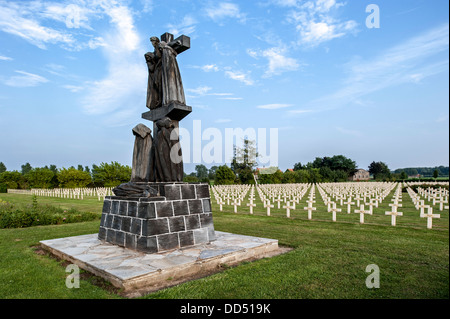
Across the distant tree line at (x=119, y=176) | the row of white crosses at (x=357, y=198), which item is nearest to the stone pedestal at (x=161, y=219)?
the row of white crosses at (x=357, y=198)

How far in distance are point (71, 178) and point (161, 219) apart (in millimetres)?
38884

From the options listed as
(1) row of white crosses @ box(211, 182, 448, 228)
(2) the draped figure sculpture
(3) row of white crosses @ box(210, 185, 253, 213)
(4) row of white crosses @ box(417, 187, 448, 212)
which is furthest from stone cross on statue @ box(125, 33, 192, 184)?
(4) row of white crosses @ box(417, 187, 448, 212)

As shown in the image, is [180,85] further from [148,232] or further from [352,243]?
[352,243]

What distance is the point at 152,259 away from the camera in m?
4.50

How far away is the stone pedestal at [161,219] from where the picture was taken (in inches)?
197

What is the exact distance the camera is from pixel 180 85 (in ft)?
20.7

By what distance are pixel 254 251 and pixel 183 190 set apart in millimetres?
1801

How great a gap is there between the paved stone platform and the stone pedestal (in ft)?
0.53

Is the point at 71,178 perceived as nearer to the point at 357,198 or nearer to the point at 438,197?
the point at 357,198

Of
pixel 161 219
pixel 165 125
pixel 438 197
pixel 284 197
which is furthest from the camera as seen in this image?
pixel 284 197

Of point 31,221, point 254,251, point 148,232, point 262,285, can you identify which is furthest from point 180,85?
point 31,221

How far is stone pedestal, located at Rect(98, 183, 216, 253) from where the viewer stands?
500cm

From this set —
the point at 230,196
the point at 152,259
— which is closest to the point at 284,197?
the point at 230,196
